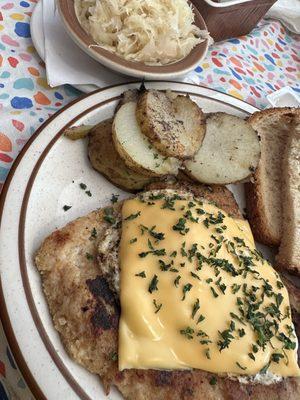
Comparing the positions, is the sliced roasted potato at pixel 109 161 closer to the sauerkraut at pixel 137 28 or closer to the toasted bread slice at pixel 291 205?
the sauerkraut at pixel 137 28

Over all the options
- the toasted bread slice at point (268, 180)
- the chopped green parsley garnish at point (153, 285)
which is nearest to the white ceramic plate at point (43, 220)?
the toasted bread slice at point (268, 180)

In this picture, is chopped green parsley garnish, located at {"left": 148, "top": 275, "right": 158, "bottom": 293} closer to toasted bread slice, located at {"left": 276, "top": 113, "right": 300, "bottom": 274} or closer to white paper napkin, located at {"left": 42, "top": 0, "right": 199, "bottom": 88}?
toasted bread slice, located at {"left": 276, "top": 113, "right": 300, "bottom": 274}

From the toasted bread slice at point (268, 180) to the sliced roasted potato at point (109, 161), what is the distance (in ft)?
2.10

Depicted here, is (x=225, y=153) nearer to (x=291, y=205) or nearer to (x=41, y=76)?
(x=291, y=205)

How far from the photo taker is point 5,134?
6.44ft

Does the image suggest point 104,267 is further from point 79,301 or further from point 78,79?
point 78,79

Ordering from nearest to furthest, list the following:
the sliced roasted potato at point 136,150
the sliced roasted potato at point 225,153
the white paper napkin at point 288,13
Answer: the sliced roasted potato at point 136,150 → the sliced roasted potato at point 225,153 → the white paper napkin at point 288,13

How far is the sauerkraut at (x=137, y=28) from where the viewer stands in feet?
7.40

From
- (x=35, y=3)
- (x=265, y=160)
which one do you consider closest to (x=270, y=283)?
(x=265, y=160)

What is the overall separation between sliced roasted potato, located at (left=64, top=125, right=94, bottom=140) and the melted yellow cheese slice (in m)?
0.49

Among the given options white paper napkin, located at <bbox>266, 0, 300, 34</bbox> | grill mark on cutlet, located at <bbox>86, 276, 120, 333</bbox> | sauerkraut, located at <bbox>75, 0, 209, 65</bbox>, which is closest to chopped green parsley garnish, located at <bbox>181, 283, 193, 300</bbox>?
grill mark on cutlet, located at <bbox>86, 276, 120, 333</bbox>

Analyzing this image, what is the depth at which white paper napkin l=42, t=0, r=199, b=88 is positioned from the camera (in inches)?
87.2

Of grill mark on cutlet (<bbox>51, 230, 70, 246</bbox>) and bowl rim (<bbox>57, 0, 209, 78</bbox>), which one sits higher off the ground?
bowl rim (<bbox>57, 0, 209, 78</bbox>)

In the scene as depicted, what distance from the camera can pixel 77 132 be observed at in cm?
196
